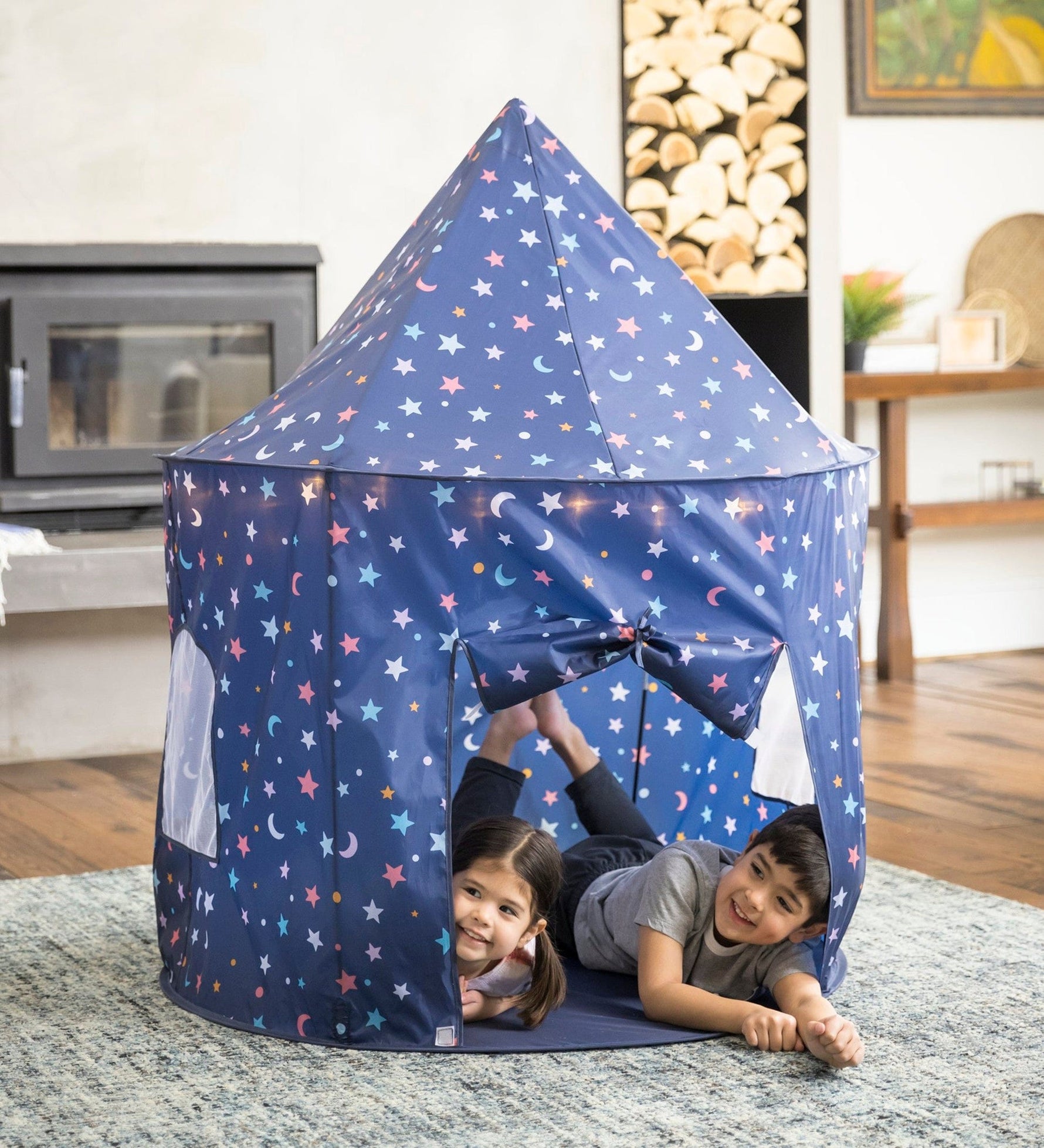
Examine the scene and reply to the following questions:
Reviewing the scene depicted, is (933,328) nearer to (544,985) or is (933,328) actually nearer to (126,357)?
(126,357)

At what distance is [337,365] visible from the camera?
2.46m

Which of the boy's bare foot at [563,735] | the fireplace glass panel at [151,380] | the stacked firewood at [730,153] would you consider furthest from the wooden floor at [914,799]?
the stacked firewood at [730,153]

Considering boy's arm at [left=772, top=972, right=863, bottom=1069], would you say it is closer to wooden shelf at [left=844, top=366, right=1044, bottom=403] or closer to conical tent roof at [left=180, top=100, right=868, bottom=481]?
conical tent roof at [left=180, top=100, right=868, bottom=481]

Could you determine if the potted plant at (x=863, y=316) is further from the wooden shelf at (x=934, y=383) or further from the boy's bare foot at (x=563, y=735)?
the boy's bare foot at (x=563, y=735)

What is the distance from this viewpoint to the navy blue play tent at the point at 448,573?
2186mm

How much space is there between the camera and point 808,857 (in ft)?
7.65

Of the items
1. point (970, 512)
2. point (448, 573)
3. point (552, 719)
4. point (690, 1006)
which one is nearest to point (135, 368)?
point (552, 719)

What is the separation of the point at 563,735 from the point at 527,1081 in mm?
871

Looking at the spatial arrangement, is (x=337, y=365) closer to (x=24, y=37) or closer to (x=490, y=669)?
(x=490, y=669)

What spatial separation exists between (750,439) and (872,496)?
12.5ft

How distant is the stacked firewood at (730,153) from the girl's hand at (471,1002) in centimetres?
293

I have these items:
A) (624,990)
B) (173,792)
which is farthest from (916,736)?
(173,792)

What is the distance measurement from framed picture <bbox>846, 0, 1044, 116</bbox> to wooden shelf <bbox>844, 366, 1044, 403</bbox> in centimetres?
94

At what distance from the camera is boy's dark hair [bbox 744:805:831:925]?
7.64 feet
